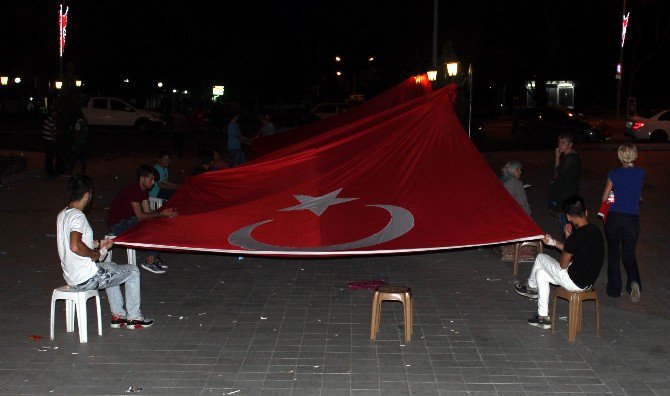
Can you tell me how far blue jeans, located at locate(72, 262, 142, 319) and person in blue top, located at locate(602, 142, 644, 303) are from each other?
16.7 feet

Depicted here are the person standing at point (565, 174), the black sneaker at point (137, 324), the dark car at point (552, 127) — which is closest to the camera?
the black sneaker at point (137, 324)

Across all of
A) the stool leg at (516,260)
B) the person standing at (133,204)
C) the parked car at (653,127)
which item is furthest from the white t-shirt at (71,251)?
the parked car at (653,127)

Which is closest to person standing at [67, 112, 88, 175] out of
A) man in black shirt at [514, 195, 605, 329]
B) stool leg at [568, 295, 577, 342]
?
man in black shirt at [514, 195, 605, 329]

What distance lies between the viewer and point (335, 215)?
8.09m

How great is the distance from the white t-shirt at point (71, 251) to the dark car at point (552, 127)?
29.0m

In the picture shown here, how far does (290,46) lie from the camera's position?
224 feet

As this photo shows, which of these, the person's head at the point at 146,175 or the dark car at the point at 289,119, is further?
the dark car at the point at 289,119

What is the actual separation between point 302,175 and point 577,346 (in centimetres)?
331

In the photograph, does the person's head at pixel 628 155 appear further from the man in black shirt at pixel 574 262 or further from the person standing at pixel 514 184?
the person standing at pixel 514 184

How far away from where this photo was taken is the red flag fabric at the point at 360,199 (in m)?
7.84

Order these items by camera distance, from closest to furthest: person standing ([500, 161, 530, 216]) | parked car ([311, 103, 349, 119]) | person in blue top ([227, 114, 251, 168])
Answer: person standing ([500, 161, 530, 216]), person in blue top ([227, 114, 251, 168]), parked car ([311, 103, 349, 119])

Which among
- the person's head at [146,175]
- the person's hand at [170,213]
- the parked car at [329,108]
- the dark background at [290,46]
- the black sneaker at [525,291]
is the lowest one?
the black sneaker at [525,291]

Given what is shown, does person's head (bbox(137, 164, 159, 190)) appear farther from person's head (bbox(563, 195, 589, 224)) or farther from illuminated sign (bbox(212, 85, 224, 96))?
illuminated sign (bbox(212, 85, 224, 96))

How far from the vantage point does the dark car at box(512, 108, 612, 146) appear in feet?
113
